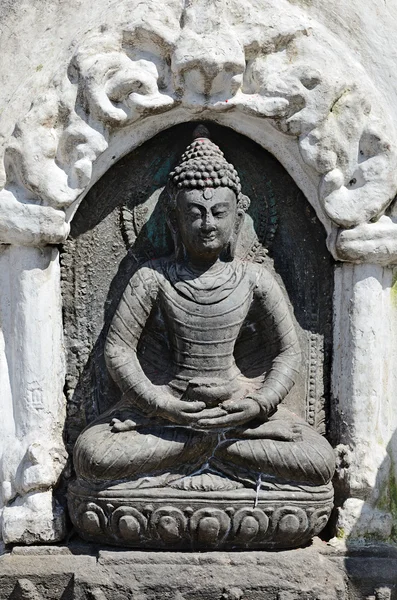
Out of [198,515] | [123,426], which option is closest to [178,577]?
[198,515]

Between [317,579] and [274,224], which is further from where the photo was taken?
[274,224]

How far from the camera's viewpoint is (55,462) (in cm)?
505

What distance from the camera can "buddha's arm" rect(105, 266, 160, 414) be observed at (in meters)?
4.94

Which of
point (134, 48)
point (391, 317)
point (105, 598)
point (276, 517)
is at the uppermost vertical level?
point (134, 48)

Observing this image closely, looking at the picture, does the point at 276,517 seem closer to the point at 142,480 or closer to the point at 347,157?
the point at 142,480

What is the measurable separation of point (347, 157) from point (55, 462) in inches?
79.3

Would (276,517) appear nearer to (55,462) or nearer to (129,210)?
(55,462)

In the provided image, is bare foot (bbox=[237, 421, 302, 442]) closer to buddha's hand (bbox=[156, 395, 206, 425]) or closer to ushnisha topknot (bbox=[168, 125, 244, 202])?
buddha's hand (bbox=[156, 395, 206, 425])

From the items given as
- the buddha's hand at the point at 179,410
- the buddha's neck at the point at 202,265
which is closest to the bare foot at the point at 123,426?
the buddha's hand at the point at 179,410

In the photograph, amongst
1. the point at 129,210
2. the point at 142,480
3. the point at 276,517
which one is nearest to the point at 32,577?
the point at 142,480

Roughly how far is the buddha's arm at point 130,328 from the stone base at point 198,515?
1.49 ft

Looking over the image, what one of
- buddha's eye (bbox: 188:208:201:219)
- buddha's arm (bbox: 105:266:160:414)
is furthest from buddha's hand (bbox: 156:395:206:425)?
buddha's eye (bbox: 188:208:201:219)

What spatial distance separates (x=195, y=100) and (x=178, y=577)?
7.26 ft

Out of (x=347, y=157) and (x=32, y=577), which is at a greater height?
(x=347, y=157)
